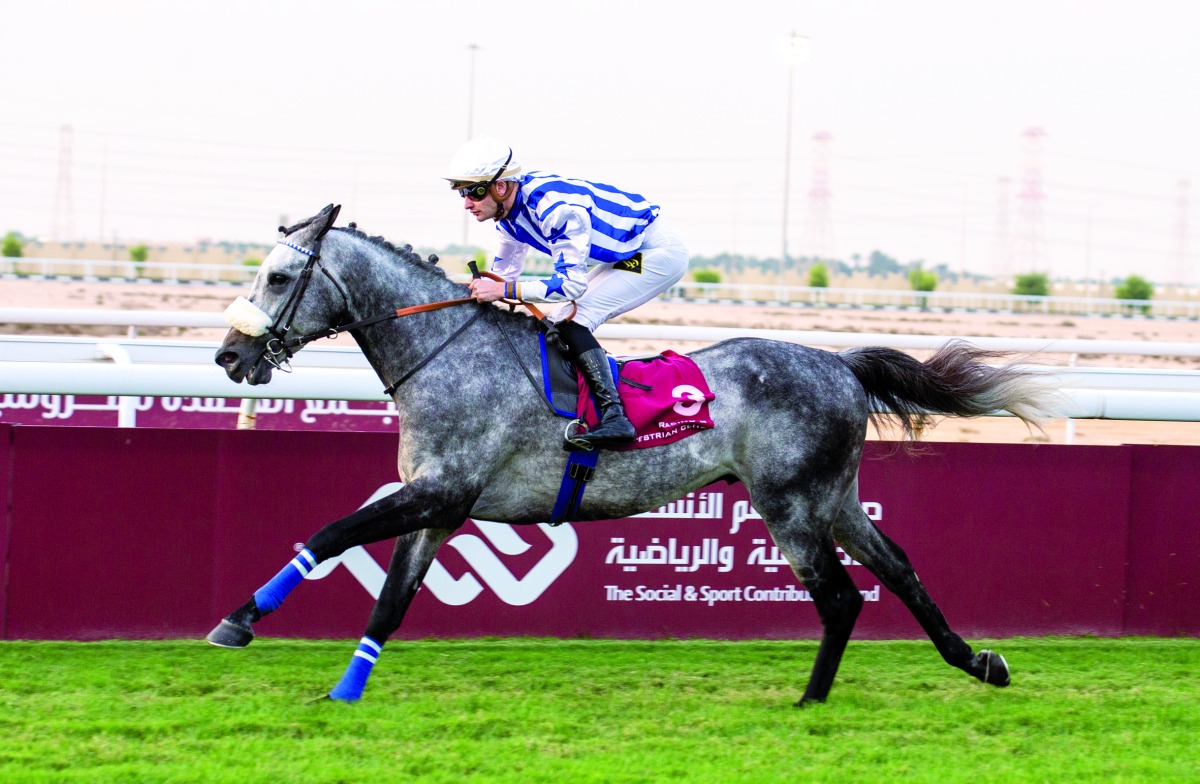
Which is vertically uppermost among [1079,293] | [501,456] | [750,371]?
[1079,293]

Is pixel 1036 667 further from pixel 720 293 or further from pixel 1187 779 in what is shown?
pixel 720 293

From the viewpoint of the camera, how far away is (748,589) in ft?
18.4

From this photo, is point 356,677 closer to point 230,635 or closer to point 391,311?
point 230,635

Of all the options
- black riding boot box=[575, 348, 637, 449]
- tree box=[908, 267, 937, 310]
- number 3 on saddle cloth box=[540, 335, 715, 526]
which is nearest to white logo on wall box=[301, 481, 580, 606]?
number 3 on saddle cloth box=[540, 335, 715, 526]

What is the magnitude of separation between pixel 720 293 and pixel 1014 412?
25641mm

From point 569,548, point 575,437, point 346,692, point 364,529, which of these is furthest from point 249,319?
point 569,548

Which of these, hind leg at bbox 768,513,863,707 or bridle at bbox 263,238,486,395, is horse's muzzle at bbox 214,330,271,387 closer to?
bridle at bbox 263,238,486,395

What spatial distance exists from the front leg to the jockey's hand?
2.12 feet

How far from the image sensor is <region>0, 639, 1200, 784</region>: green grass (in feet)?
12.1

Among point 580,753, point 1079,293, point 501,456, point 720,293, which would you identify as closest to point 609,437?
point 501,456

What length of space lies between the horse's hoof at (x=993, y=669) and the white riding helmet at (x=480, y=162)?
7.85 ft

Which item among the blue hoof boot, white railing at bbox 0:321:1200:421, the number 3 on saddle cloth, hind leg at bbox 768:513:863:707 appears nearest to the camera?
the blue hoof boot

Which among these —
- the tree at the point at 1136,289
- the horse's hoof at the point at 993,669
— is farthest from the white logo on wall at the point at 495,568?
the tree at the point at 1136,289

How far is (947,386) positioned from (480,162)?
6.54 ft
